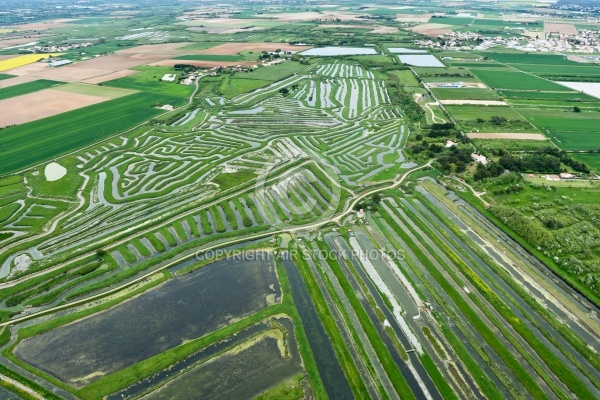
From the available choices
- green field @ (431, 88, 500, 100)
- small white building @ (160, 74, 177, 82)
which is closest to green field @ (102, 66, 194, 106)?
small white building @ (160, 74, 177, 82)

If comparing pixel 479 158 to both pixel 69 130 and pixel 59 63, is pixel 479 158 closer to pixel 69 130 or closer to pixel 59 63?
pixel 69 130

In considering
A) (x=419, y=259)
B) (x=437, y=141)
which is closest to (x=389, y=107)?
(x=437, y=141)

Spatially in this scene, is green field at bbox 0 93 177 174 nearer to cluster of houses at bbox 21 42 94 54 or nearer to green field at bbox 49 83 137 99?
green field at bbox 49 83 137 99

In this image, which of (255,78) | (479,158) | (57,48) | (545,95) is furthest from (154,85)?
A: (545,95)

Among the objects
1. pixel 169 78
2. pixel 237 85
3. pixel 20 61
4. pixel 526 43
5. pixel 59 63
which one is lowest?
pixel 526 43

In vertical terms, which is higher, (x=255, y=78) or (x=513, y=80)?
(x=255, y=78)

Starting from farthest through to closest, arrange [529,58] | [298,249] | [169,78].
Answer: [529,58] < [169,78] < [298,249]

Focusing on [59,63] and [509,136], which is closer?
[509,136]
